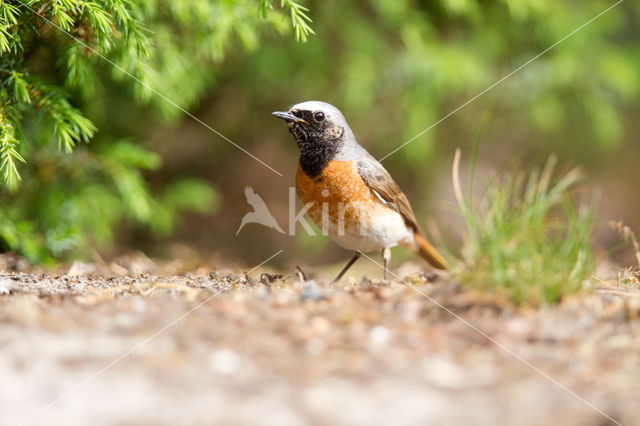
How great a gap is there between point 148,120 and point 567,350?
5.59 meters

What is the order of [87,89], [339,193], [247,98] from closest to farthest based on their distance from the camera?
[339,193], [87,89], [247,98]

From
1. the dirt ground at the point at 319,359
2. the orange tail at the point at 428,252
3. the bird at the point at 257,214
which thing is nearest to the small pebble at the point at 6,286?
the dirt ground at the point at 319,359

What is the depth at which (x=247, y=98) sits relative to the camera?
25.7 feet

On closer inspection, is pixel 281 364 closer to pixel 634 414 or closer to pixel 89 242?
pixel 634 414

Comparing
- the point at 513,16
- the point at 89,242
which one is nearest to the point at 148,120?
the point at 89,242

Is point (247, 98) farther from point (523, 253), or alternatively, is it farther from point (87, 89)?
point (523, 253)

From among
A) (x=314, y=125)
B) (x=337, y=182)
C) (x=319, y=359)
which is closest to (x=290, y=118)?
(x=314, y=125)

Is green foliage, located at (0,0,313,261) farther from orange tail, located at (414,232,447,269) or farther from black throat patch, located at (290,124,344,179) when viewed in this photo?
orange tail, located at (414,232,447,269)

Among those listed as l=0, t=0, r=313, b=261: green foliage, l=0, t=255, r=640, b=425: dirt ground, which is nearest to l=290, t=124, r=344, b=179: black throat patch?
l=0, t=0, r=313, b=261: green foliage

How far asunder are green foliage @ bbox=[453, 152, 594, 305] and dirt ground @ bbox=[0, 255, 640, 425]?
0.27ft

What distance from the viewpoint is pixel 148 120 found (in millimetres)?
7469

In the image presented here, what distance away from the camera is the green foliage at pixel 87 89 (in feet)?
14.2

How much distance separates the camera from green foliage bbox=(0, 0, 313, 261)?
432 centimetres

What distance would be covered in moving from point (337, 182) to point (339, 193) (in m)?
0.08
